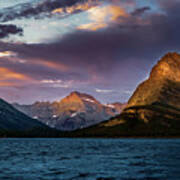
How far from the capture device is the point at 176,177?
257ft

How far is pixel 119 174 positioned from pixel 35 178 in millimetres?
22138

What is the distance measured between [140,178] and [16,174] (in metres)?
31.6

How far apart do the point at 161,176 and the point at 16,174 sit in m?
36.9

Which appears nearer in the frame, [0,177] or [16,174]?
[0,177]

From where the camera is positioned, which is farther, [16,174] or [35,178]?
[16,174]

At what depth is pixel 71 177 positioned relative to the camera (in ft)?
254

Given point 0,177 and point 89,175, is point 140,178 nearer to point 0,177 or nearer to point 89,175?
point 89,175

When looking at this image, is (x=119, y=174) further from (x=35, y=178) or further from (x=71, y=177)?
(x=35, y=178)

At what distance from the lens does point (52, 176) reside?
78750mm

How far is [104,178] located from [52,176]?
12.8 meters

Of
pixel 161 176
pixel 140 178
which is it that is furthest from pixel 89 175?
pixel 161 176

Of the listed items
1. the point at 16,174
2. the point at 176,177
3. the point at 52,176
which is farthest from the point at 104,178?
the point at 16,174

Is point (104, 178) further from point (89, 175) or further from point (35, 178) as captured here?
point (35, 178)

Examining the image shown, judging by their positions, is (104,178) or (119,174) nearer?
(104,178)
